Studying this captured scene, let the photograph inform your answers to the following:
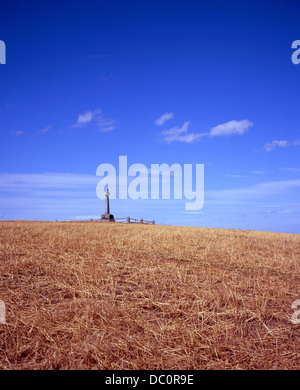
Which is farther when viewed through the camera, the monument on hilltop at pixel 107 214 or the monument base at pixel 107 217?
the monument on hilltop at pixel 107 214

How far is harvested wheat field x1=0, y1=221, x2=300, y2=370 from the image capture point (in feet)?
10.1

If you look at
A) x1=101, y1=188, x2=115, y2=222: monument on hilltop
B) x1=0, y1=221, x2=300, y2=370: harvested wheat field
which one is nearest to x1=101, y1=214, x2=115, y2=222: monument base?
x1=101, y1=188, x2=115, y2=222: monument on hilltop

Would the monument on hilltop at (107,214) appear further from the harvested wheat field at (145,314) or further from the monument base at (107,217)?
the harvested wheat field at (145,314)

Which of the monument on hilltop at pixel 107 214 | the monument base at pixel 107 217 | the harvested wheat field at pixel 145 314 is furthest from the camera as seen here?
the monument on hilltop at pixel 107 214

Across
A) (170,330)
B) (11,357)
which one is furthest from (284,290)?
(11,357)

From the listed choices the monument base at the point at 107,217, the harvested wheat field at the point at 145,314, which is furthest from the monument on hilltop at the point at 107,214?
the harvested wheat field at the point at 145,314

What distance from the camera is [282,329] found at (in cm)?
384

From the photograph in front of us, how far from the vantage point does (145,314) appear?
164 inches

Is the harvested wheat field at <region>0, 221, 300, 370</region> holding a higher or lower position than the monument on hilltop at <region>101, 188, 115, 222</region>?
lower

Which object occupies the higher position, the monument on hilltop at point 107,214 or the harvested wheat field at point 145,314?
the monument on hilltop at point 107,214

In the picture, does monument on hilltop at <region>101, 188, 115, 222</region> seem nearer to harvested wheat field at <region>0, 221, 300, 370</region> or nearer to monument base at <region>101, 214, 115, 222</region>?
monument base at <region>101, 214, 115, 222</region>

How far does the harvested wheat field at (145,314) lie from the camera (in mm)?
3076

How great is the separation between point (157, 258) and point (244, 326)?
163 inches

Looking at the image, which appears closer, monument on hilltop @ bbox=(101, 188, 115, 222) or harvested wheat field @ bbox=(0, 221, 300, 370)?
harvested wheat field @ bbox=(0, 221, 300, 370)
